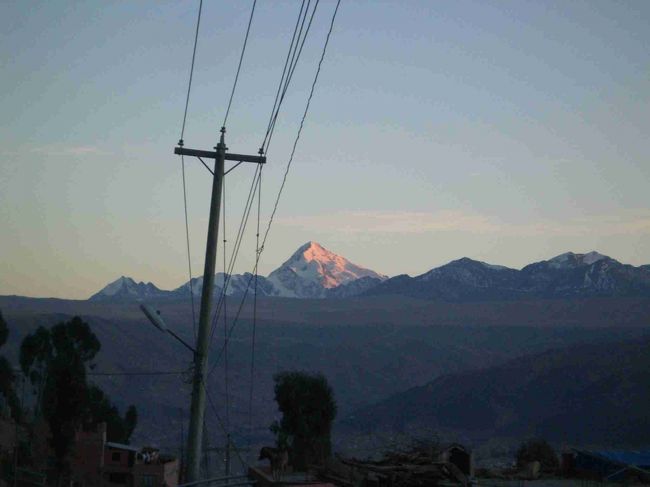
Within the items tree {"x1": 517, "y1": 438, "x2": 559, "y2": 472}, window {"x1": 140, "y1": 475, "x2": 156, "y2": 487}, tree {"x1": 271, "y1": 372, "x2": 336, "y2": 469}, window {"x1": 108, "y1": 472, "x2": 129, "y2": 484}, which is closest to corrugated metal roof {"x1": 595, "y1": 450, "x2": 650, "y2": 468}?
tree {"x1": 517, "y1": 438, "x2": 559, "y2": 472}

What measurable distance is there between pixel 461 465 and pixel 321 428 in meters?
43.7

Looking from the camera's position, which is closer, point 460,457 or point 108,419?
point 460,457

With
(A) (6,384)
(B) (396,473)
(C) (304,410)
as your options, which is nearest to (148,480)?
(A) (6,384)

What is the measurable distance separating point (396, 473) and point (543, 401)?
391 feet

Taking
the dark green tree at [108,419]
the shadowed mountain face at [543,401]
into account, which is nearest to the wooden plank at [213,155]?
the dark green tree at [108,419]

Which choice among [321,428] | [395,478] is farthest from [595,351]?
[395,478]

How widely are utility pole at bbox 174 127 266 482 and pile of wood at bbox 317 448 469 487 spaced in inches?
168

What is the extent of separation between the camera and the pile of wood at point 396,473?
65.7 feet

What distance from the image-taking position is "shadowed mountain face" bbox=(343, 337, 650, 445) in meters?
117

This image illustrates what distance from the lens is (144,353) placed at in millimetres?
172000

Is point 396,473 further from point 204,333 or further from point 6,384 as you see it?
point 6,384

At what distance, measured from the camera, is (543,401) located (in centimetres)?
13475

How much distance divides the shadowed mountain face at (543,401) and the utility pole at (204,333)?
94024 millimetres

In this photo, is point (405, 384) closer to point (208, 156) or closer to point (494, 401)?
point (494, 401)
